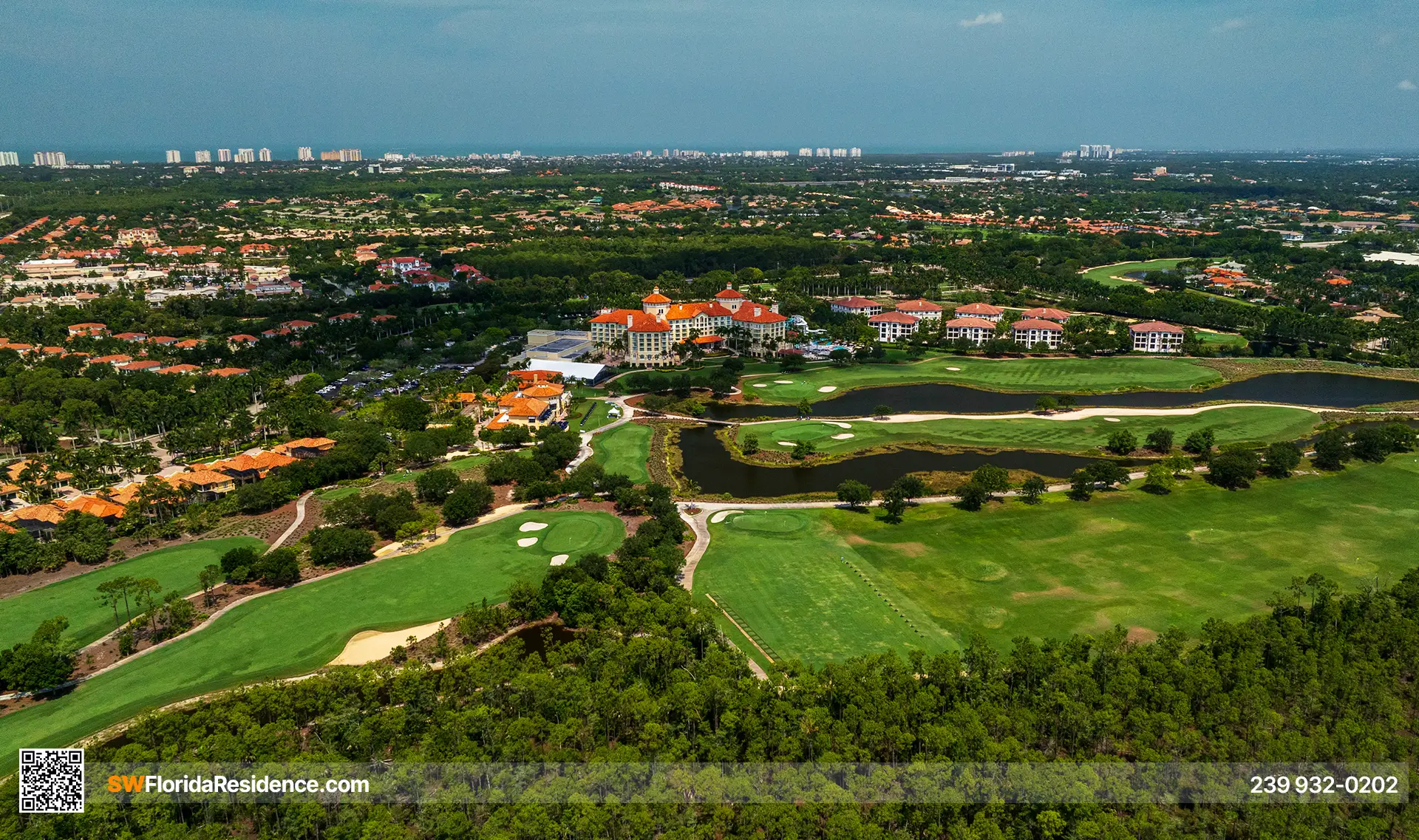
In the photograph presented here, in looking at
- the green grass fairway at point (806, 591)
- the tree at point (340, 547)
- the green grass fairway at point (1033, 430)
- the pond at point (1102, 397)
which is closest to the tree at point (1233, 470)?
the green grass fairway at point (1033, 430)

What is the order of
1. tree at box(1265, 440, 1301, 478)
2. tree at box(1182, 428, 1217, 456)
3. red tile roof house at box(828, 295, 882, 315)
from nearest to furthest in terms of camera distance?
tree at box(1265, 440, 1301, 478), tree at box(1182, 428, 1217, 456), red tile roof house at box(828, 295, 882, 315)

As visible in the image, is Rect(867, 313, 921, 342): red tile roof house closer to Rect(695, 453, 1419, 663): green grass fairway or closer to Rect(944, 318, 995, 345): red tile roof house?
Rect(944, 318, 995, 345): red tile roof house

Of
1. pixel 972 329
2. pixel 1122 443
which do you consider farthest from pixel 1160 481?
pixel 972 329

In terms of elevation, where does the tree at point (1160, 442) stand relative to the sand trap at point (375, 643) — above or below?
above

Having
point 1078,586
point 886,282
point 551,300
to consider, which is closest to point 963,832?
point 1078,586

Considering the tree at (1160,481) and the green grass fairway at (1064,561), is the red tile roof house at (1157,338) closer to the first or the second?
the green grass fairway at (1064,561)

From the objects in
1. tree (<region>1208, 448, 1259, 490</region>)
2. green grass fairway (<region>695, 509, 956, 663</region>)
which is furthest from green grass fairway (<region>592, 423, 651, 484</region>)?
tree (<region>1208, 448, 1259, 490</region>)

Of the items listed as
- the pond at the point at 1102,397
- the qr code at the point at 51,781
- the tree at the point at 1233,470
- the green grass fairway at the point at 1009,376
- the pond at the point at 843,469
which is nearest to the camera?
the qr code at the point at 51,781

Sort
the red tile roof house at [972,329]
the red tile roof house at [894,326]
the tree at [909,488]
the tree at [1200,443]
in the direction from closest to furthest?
the tree at [909,488] → the tree at [1200,443] → the red tile roof house at [972,329] → the red tile roof house at [894,326]
